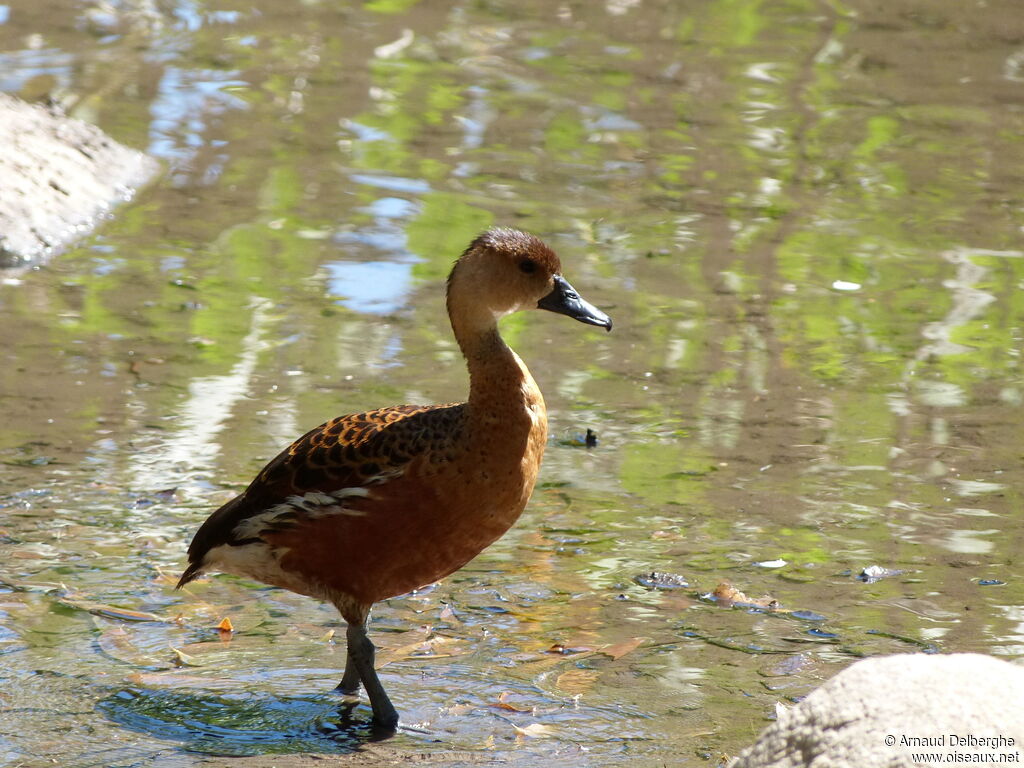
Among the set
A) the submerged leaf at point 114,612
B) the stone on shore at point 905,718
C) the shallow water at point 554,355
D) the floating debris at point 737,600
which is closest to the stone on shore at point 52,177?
the shallow water at point 554,355

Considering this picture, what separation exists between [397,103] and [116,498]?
7.04 metres

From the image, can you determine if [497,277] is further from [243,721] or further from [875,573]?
[875,573]

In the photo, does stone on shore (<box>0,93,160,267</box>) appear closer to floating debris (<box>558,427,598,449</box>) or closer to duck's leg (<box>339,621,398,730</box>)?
floating debris (<box>558,427,598,449</box>)

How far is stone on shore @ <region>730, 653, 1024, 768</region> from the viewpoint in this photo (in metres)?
3.66

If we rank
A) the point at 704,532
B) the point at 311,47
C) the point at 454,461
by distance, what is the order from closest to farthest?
the point at 454,461, the point at 704,532, the point at 311,47

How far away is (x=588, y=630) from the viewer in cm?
568

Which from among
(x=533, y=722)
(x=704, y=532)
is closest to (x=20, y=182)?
(x=704, y=532)

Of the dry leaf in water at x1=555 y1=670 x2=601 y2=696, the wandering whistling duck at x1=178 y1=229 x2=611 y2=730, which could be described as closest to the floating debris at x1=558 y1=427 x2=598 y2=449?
the wandering whistling duck at x1=178 y1=229 x2=611 y2=730

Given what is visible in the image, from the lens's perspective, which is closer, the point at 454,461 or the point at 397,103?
the point at 454,461

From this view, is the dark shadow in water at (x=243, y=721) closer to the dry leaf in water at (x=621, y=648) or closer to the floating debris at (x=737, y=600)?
the dry leaf in water at (x=621, y=648)

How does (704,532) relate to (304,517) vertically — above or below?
below

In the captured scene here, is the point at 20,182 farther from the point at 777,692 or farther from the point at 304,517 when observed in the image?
the point at 777,692

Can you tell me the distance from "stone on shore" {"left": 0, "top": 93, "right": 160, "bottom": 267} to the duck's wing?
16.0 feet

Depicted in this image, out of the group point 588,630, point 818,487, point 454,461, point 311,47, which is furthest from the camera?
point 311,47
